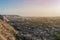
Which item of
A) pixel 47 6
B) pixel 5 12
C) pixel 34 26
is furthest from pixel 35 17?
pixel 5 12

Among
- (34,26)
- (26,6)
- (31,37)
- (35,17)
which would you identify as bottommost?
(31,37)

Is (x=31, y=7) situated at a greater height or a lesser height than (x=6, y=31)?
greater

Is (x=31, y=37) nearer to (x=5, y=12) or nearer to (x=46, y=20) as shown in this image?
(x=46, y=20)

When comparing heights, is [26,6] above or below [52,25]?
above

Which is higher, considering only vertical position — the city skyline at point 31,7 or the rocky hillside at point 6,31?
the city skyline at point 31,7

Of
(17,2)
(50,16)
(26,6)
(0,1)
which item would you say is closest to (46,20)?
(50,16)

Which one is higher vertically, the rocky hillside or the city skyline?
the city skyline
